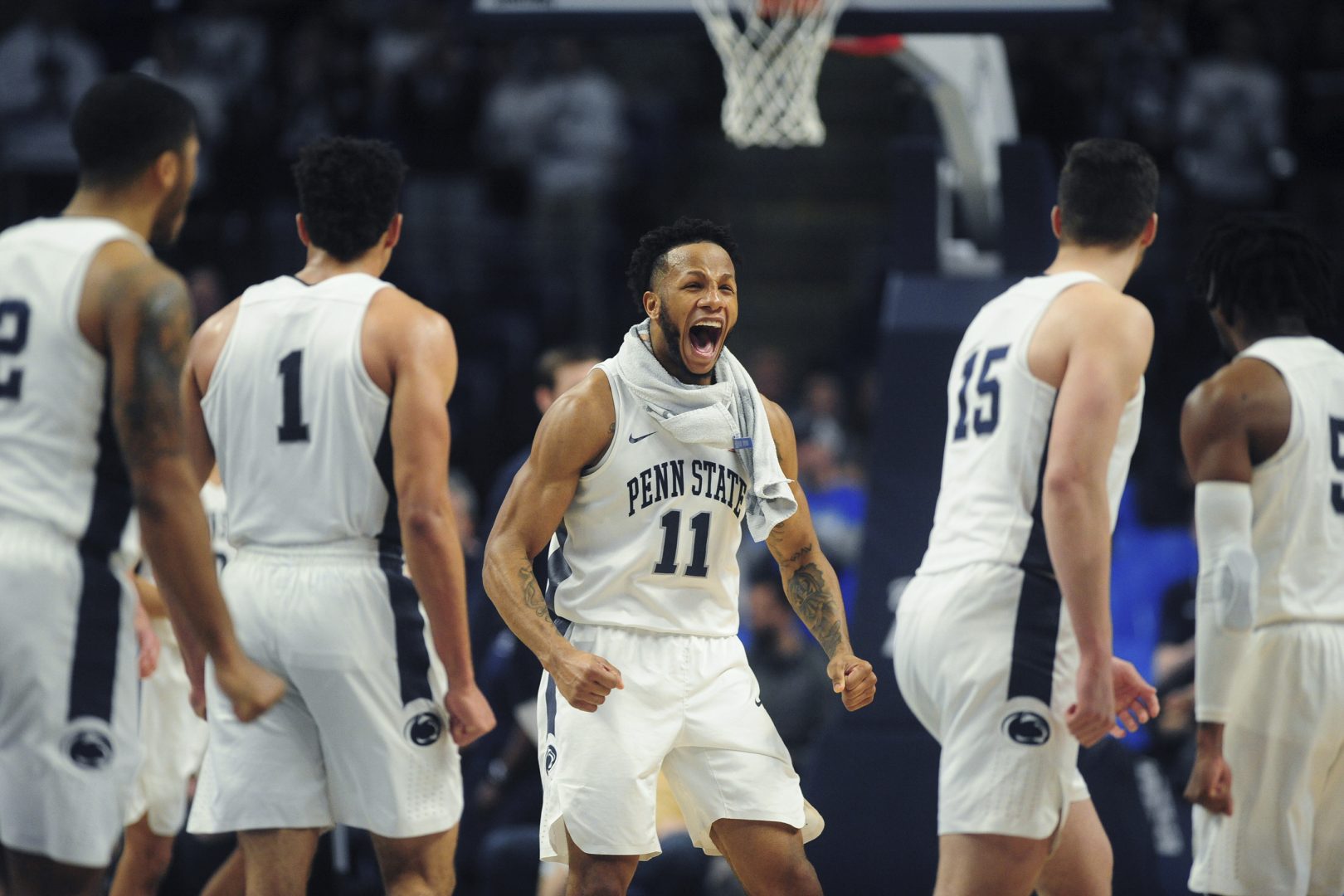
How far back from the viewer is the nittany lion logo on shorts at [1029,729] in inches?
176

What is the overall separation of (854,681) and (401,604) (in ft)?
4.25

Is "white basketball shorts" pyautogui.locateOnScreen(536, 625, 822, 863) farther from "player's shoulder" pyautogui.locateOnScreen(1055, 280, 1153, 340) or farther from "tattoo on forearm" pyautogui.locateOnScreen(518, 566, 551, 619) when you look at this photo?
"player's shoulder" pyautogui.locateOnScreen(1055, 280, 1153, 340)

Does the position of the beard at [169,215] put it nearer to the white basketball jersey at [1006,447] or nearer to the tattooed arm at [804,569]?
the tattooed arm at [804,569]

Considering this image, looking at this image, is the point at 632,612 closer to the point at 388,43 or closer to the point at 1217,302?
the point at 1217,302

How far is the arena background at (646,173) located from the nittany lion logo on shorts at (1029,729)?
135 inches

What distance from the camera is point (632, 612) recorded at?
180 inches

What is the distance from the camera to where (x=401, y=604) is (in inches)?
185

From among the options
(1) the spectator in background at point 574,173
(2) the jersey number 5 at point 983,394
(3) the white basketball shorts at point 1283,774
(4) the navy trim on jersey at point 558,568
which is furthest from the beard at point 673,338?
(1) the spectator in background at point 574,173

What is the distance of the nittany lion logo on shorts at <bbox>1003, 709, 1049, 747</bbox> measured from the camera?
4.46 metres

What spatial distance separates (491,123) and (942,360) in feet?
24.6

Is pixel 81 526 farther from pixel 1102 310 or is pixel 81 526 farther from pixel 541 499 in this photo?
pixel 1102 310

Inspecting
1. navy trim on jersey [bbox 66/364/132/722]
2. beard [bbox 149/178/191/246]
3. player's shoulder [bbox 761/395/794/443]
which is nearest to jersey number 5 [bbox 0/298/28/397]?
navy trim on jersey [bbox 66/364/132/722]

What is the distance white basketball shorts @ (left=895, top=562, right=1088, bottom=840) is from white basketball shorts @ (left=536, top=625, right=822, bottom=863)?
465 mm

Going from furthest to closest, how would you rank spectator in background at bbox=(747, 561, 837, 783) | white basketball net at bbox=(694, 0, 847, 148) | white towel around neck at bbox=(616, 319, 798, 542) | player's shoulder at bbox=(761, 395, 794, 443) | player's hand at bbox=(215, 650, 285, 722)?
spectator in background at bbox=(747, 561, 837, 783) → white basketball net at bbox=(694, 0, 847, 148) → player's shoulder at bbox=(761, 395, 794, 443) → white towel around neck at bbox=(616, 319, 798, 542) → player's hand at bbox=(215, 650, 285, 722)
